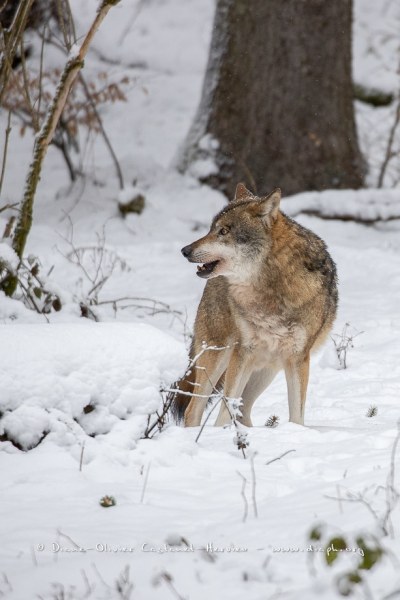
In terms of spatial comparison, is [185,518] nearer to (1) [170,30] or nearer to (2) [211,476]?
(2) [211,476]

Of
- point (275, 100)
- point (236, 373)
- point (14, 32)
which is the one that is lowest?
point (236, 373)

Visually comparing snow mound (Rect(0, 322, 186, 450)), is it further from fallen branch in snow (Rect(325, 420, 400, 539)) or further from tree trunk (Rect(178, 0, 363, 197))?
tree trunk (Rect(178, 0, 363, 197))

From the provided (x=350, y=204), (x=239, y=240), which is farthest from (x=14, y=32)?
(x=350, y=204)

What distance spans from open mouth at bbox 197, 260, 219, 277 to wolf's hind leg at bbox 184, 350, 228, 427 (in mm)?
653

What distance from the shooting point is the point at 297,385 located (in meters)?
6.00

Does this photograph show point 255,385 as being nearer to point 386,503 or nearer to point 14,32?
point 14,32

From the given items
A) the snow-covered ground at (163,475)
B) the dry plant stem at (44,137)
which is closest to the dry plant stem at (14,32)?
the dry plant stem at (44,137)

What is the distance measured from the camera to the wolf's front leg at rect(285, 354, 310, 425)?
6004mm

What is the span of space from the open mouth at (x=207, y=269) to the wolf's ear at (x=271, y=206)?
0.44m

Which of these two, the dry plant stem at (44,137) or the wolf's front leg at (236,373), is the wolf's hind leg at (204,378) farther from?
the dry plant stem at (44,137)

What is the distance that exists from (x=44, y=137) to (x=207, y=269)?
1630 millimetres

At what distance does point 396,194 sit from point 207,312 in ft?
20.4

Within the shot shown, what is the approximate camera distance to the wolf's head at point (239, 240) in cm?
600

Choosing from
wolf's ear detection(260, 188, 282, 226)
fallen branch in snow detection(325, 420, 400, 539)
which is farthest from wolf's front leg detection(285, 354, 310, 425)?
fallen branch in snow detection(325, 420, 400, 539)
